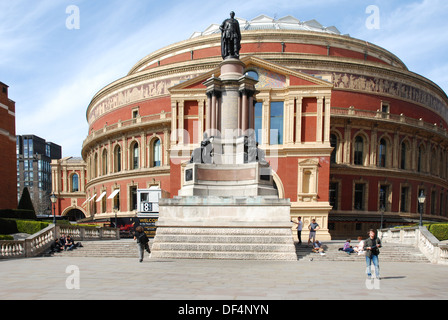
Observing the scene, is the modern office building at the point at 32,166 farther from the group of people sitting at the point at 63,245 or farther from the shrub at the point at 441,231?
the shrub at the point at 441,231

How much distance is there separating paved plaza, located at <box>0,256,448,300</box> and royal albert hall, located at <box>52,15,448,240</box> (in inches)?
820

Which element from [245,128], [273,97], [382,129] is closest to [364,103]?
[382,129]

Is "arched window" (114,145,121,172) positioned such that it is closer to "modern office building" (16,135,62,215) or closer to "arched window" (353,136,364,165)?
"arched window" (353,136,364,165)

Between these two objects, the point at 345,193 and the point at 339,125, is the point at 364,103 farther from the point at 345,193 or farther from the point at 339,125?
the point at 345,193

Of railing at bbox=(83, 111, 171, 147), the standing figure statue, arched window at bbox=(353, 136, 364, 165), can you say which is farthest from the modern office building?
→ the standing figure statue

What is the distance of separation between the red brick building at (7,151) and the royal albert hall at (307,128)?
36.1ft

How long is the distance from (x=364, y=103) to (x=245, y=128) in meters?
27.3

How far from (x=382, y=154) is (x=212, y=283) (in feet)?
126

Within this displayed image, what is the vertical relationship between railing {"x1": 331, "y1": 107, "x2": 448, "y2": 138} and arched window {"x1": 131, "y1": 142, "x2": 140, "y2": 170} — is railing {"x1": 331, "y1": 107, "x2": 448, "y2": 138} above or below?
above

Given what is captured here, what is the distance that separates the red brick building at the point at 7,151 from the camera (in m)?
41.8

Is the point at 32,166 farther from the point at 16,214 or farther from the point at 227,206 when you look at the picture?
the point at 227,206

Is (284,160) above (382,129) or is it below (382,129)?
below

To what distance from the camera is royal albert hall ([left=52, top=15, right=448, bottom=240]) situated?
35.0 m
